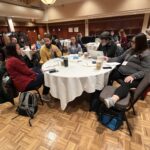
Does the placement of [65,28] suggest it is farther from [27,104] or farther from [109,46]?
[27,104]

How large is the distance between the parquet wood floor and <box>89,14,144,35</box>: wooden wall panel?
6660mm

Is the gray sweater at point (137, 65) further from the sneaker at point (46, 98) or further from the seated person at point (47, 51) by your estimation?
the seated person at point (47, 51)

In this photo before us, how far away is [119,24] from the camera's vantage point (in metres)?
7.67

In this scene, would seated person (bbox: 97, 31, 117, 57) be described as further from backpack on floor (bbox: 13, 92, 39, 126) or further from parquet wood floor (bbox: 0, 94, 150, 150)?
backpack on floor (bbox: 13, 92, 39, 126)

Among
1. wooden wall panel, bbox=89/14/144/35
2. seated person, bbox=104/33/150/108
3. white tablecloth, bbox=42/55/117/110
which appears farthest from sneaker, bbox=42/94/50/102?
wooden wall panel, bbox=89/14/144/35

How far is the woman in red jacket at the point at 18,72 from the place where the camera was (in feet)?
6.12

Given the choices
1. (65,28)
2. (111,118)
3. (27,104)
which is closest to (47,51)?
(27,104)

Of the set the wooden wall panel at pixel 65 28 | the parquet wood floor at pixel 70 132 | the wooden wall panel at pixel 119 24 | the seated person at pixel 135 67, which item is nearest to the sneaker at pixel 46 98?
the parquet wood floor at pixel 70 132

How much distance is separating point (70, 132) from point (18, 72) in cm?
124

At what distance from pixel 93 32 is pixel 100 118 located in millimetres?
7937

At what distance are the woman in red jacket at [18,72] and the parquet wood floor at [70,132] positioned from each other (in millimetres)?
545

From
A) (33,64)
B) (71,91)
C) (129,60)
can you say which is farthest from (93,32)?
(71,91)

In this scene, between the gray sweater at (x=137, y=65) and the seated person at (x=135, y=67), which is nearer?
the seated person at (x=135, y=67)

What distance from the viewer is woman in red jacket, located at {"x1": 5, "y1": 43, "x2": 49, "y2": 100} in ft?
6.12
